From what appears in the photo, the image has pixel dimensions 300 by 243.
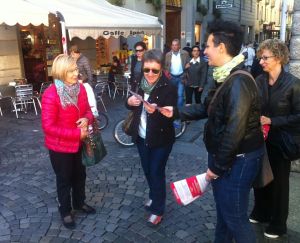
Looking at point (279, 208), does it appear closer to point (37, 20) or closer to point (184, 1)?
point (37, 20)

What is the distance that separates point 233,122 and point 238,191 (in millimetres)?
544

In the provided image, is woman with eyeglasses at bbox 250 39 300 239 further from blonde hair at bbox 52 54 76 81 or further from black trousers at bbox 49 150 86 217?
black trousers at bbox 49 150 86 217

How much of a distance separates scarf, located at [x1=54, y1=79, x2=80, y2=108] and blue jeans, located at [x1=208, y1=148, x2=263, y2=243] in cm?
145

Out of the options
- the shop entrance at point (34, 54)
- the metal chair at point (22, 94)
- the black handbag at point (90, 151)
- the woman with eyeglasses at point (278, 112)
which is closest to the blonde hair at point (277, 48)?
the woman with eyeglasses at point (278, 112)

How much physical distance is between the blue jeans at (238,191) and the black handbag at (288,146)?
0.74 metres

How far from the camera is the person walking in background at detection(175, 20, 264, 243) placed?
2.25m

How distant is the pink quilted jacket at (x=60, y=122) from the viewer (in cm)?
318

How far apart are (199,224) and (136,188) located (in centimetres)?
117

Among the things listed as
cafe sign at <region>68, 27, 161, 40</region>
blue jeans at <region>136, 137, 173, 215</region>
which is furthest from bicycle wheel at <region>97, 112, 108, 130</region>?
blue jeans at <region>136, 137, 173, 215</region>

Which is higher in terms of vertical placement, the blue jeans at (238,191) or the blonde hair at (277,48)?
the blonde hair at (277,48)

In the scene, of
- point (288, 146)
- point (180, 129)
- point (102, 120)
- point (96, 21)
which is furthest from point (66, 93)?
point (96, 21)

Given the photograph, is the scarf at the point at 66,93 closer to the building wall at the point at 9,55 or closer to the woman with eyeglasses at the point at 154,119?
the woman with eyeglasses at the point at 154,119

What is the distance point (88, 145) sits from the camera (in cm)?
350

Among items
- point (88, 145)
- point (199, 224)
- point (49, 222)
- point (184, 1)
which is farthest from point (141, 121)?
point (184, 1)
